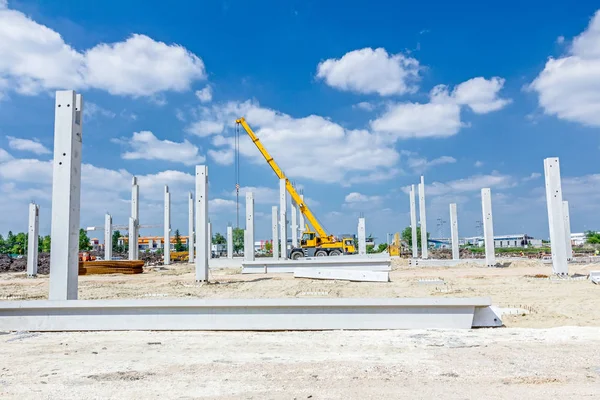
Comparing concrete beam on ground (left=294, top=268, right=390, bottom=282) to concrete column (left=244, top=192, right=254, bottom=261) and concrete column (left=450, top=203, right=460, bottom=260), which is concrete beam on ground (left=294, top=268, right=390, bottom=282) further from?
concrete column (left=450, top=203, right=460, bottom=260)

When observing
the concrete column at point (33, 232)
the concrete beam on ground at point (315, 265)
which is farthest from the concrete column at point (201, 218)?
the concrete column at point (33, 232)

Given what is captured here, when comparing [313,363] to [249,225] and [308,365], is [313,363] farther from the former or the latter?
[249,225]

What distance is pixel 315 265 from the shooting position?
2134cm

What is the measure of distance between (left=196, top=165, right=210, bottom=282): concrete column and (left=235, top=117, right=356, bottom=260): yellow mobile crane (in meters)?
13.9

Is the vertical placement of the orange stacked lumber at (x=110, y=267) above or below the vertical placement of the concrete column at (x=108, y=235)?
below

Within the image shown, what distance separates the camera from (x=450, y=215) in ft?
89.1

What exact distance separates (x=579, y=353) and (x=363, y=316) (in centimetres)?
262

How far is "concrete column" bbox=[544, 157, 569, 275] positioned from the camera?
587 inches

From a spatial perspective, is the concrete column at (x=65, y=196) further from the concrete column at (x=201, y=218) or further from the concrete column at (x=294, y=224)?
the concrete column at (x=294, y=224)

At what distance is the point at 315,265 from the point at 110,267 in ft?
35.0

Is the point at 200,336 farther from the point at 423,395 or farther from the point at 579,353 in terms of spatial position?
the point at 579,353

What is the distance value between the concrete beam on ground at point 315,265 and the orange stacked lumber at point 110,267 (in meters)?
5.93

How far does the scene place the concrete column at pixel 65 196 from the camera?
24.9 feet

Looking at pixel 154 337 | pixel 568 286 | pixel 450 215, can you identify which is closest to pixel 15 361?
pixel 154 337
